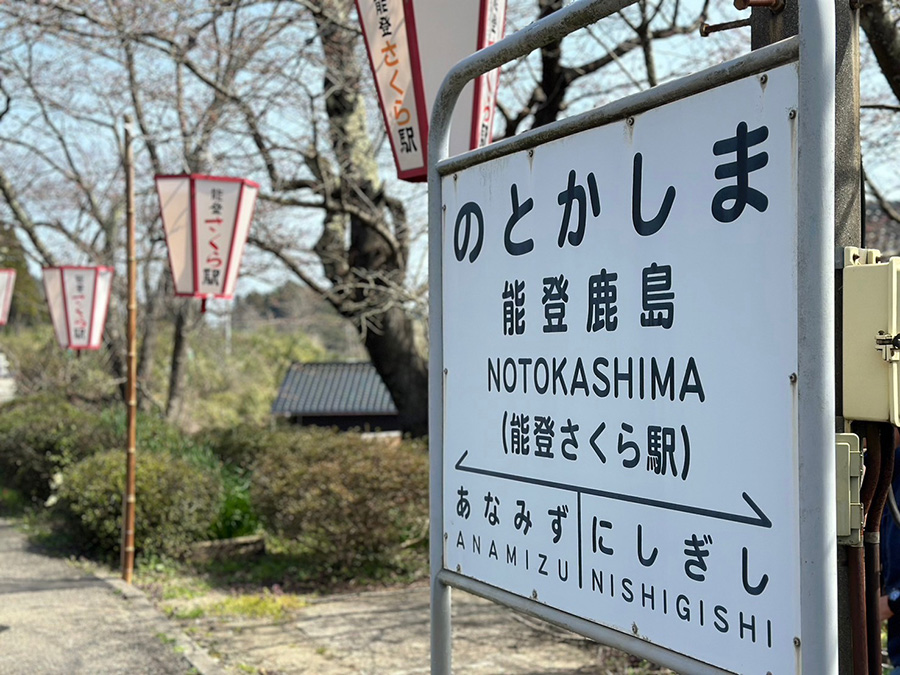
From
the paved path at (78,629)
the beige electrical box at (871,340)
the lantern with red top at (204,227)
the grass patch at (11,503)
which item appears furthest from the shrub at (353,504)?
the beige electrical box at (871,340)

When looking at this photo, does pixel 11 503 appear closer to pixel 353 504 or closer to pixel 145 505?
pixel 145 505

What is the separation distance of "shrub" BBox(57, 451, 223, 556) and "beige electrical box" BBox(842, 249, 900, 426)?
774cm

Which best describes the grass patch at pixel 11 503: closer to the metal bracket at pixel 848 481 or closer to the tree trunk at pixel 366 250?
the tree trunk at pixel 366 250

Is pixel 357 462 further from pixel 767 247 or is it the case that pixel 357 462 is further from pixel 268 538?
pixel 767 247

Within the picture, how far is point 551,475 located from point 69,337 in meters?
12.7

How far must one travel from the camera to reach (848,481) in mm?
1372

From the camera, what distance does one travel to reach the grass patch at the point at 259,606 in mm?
6855

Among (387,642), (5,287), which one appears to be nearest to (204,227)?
(387,642)

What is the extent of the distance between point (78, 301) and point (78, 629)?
26.3ft

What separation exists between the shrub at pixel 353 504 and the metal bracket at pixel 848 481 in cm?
641

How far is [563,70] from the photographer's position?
8.66 m

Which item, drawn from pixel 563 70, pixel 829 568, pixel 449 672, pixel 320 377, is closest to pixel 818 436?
pixel 829 568

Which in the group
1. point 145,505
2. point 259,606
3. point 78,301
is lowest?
point 259,606

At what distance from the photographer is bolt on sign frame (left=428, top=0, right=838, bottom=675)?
1.31 m
